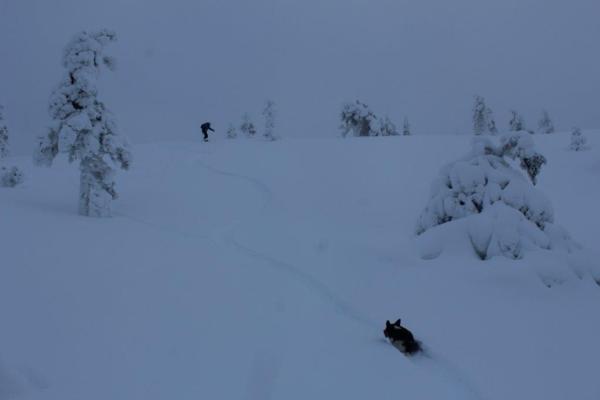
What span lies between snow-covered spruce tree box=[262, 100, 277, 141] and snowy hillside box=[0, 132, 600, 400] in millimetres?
33843

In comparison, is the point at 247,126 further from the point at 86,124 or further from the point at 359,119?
the point at 86,124

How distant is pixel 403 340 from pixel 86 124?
13675mm

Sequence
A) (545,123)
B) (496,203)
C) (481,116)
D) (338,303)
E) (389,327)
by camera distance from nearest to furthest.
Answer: (389,327)
(338,303)
(496,203)
(481,116)
(545,123)

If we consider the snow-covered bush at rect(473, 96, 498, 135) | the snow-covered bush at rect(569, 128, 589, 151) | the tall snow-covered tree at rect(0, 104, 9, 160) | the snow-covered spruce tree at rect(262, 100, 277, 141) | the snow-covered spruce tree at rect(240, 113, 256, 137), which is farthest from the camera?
the snow-covered spruce tree at rect(240, 113, 256, 137)

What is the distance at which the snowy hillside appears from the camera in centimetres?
671

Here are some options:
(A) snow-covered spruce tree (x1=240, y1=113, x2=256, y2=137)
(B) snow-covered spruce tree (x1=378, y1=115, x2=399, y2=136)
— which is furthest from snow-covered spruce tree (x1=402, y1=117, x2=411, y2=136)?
(A) snow-covered spruce tree (x1=240, y1=113, x2=256, y2=137)

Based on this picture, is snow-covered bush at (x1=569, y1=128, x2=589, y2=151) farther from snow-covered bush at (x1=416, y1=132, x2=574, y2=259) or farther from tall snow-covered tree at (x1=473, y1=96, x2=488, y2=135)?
tall snow-covered tree at (x1=473, y1=96, x2=488, y2=135)

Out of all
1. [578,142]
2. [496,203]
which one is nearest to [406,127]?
[578,142]

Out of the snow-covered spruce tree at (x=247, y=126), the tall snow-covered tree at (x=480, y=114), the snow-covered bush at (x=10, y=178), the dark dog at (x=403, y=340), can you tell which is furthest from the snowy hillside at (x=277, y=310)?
the snow-covered spruce tree at (x=247, y=126)

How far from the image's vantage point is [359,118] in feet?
182

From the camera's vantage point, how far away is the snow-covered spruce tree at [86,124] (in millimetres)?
17438

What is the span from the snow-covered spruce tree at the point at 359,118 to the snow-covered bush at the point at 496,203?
141 feet

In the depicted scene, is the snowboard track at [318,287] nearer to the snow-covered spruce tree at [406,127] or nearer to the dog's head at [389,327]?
the dog's head at [389,327]

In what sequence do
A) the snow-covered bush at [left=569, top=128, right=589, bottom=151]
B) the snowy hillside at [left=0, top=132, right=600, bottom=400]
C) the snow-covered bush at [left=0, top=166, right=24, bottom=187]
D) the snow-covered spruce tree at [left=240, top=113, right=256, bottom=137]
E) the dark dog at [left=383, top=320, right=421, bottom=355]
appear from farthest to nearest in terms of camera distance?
the snow-covered spruce tree at [left=240, top=113, right=256, bottom=137], the snow-covered bush at [left=569, top=128, right=589, bottom=151], the snow-covered bush at [left=0, top=166, right=24, bottom=187], the dark dog at [left=383, top=320, right=421, bottom=355], the snowy hillside at [left=0, top=132, right=600, bottom=400]
